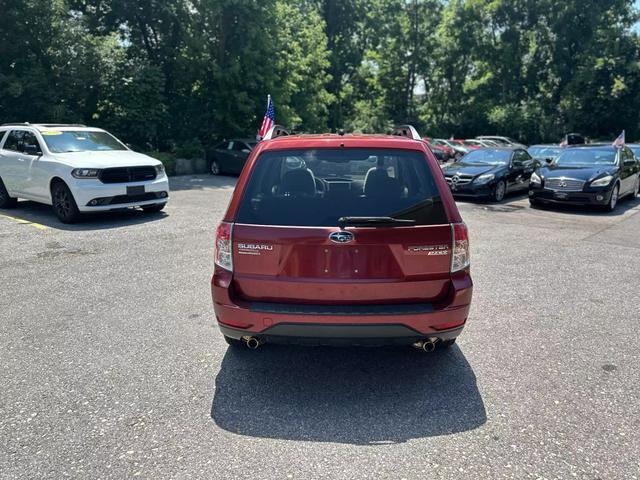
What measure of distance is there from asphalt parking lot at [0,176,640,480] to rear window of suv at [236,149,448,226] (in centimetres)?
123

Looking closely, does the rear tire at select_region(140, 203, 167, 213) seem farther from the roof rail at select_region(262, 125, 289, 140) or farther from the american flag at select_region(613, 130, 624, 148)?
the american flag at select_region(613, 130, 624, 148)

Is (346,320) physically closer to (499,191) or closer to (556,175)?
(556,175)

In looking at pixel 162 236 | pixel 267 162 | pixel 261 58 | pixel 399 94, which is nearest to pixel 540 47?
pixel 399 94

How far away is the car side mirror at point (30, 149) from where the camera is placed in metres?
9.64

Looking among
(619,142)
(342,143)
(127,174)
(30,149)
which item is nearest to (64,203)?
(127,174)

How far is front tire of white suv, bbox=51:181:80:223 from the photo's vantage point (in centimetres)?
899

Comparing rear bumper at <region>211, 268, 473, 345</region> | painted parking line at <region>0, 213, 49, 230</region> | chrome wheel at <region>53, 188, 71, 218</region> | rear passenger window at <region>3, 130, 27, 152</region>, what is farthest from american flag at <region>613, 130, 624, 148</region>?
rear passenger window at <region>3, 130, 27, 152</region>

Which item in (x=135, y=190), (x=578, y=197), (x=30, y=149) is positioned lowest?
(x=578, y=197)

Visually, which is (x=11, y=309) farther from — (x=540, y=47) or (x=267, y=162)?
(x=540, y=47)

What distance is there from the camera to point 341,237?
3.21 m

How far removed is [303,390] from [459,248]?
1.48 m

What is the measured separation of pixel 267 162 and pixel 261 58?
2046 cm

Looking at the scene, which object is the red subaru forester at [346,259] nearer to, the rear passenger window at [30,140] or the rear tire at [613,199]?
the rear passenger window at [30,140]

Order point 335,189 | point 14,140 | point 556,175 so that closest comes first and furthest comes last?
point 335,189 → point 14,140 → point 556,175
